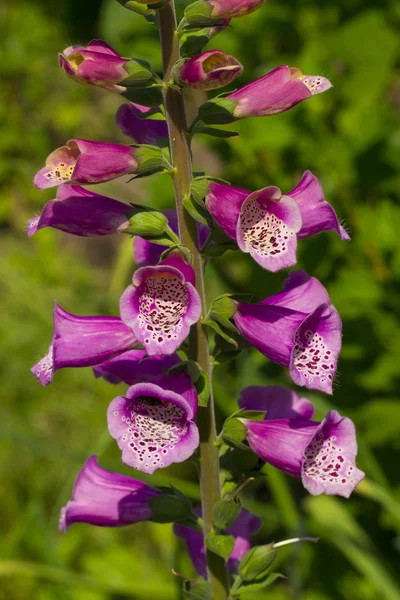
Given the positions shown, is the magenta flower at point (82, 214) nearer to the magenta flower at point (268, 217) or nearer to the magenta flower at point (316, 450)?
the magenta flower at point (268, 217)

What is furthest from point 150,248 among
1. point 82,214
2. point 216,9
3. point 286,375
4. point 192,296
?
point 286,375

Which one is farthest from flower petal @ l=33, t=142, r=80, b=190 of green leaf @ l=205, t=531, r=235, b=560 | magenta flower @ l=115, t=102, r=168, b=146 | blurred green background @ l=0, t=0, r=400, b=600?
blurred green background @ l=0, t=0, r=400, b=600

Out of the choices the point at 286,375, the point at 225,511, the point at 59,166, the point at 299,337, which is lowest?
the point at 286,375

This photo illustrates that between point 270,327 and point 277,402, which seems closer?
point 270,327

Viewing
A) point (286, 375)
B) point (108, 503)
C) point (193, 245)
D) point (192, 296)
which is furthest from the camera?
point (286, 375)

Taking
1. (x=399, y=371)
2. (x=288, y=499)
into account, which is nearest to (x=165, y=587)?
(x=288, y=499)

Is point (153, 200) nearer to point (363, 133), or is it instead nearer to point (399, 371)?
point (363, 133)

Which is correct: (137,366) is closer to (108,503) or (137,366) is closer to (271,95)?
(108,503)
